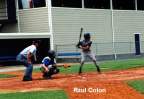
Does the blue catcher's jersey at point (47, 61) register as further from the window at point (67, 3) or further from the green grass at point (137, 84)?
the window at point (67, 3)

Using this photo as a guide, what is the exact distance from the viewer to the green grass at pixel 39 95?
1512cm

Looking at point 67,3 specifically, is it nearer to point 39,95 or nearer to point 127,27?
point 127,27

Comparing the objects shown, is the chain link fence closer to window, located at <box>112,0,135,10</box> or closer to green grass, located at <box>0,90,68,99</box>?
window, located at <box>112,0,135,10</box>

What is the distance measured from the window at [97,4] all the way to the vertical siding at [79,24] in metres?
0.49

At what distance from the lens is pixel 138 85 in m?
17.0

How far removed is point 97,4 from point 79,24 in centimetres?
313

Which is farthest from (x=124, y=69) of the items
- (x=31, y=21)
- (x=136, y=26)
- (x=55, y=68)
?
(x=136, y=26)

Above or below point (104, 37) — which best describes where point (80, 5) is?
above

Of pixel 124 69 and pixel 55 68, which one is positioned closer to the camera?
pixel 55 68

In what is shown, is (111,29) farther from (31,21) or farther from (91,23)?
(31,21)

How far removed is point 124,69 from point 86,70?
1.83 meters

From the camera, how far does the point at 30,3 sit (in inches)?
1593

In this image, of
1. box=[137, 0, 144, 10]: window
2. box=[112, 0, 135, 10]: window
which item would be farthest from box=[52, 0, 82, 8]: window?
box=[137, 0, 144, 10]: window

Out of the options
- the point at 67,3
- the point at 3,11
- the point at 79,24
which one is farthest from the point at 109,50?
the point at 3,11
